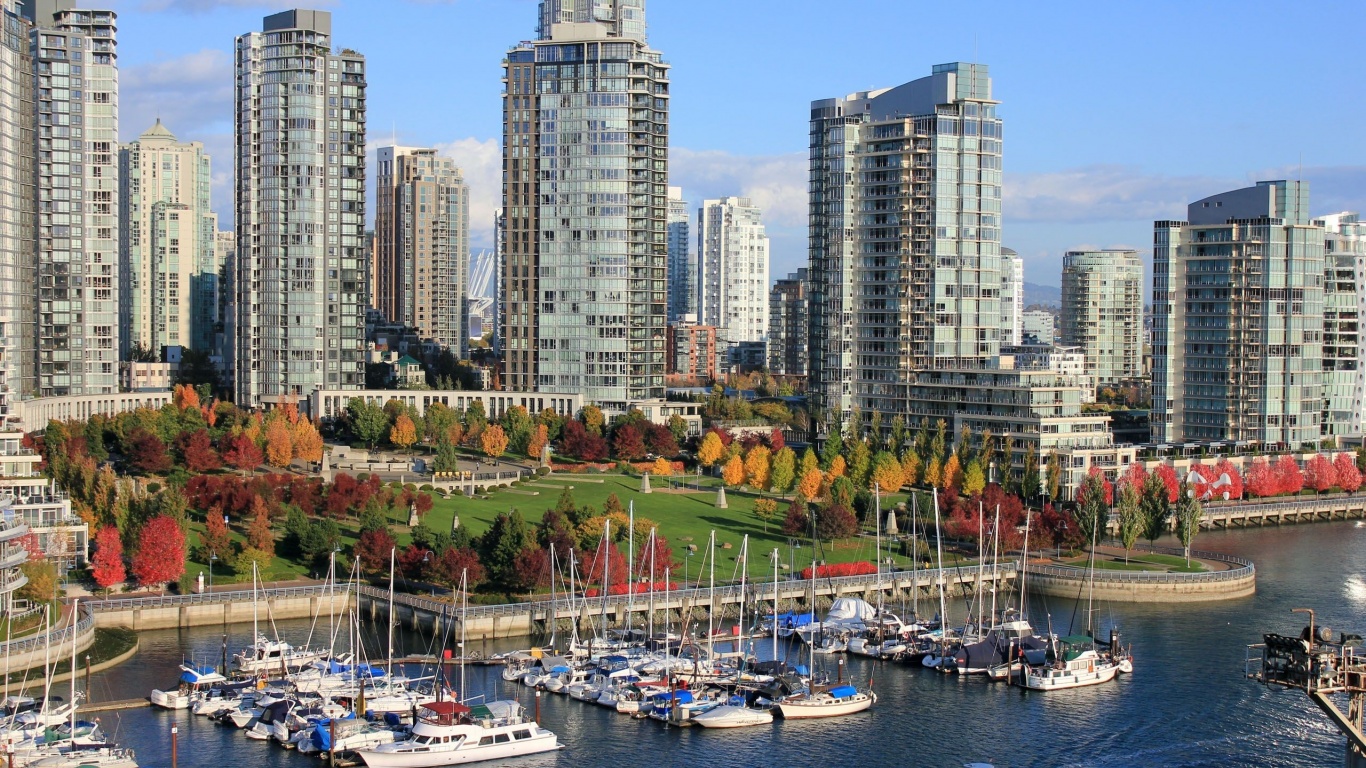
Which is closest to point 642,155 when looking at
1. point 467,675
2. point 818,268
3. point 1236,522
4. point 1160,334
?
point 818,268

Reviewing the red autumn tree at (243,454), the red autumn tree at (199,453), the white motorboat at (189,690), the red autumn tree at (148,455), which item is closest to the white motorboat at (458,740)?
the white motorboat at (189,690)

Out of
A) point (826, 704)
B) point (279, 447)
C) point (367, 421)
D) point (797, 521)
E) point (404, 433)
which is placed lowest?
point (826, 704)

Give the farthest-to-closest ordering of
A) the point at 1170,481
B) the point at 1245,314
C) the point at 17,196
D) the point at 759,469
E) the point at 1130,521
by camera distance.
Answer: the point at 1245,314 < the point at 17,196 < the point at 1170,481 < the point at 759,469 < the point at 1130,521

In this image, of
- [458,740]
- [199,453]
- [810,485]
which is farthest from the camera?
[199,453]

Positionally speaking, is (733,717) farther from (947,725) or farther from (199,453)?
(199,453)

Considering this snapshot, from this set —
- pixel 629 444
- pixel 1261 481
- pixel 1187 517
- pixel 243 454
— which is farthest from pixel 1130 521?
pixel 243 454

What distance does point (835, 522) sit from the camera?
93.4 m

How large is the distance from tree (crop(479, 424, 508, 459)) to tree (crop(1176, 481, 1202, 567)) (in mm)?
47309

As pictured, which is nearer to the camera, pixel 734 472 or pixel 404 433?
pixel 734 472

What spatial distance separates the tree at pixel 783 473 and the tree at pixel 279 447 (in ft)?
107

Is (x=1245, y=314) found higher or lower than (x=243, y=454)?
higher

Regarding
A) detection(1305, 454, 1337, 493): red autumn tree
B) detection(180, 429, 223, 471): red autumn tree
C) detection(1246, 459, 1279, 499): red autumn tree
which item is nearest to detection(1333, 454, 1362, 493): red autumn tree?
detection(1305, 454, 1337, 493): red autumn tree

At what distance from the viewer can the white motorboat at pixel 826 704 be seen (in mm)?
63688

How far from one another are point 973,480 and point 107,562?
5427 centimetres
